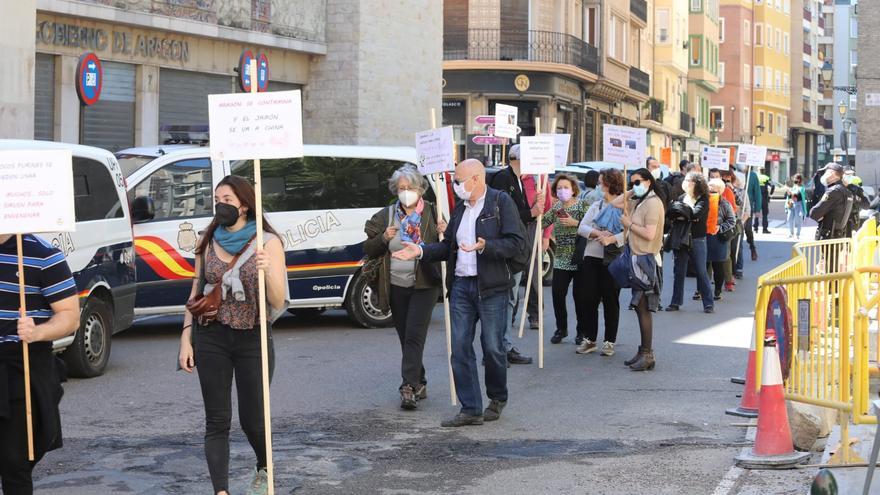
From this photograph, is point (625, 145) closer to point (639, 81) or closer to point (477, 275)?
point (477, 275)

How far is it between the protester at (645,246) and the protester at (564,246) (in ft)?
3.16

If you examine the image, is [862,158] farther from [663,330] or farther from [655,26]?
[663,330]

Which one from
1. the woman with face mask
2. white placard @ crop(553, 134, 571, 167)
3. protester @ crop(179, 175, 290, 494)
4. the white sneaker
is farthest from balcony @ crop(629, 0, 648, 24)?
protester @ crop(179, 175, 290, 494)

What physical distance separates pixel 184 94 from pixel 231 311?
21541 mm

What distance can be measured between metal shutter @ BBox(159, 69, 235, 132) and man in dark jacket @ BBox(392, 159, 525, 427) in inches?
722

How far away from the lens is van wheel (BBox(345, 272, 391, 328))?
16.1m

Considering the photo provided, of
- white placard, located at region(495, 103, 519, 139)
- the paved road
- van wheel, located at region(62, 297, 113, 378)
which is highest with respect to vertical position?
white placard, located at region(495, 103, 519, 139)

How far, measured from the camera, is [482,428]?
389 inches

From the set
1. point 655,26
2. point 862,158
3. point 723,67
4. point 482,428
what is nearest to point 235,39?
point 482,428

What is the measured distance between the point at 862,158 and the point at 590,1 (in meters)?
11.8

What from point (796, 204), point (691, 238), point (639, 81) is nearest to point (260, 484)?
point (691, 238)

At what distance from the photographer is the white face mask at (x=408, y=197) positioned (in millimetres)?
10688

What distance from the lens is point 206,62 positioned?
28797 mm

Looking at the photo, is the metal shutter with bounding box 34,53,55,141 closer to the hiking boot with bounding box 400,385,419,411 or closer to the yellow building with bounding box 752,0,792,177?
the hiking boot with bounding box 400,385,419,411
